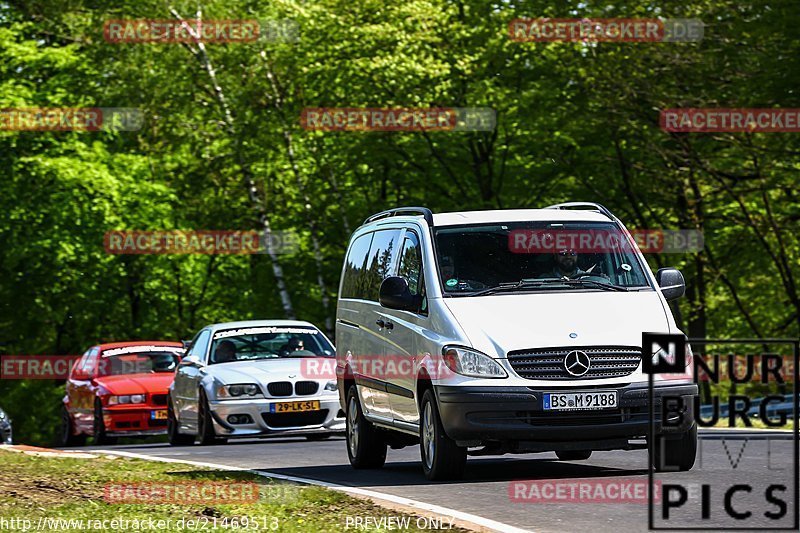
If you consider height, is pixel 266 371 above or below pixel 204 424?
above

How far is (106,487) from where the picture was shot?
12.8 meters

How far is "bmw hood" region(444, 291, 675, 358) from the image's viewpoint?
12258 millimetres

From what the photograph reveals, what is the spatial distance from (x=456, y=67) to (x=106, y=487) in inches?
1067

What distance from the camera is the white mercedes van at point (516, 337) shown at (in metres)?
12.2

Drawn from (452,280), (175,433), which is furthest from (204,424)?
(452,280)

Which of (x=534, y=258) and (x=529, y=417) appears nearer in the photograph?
(x=529, y=417)

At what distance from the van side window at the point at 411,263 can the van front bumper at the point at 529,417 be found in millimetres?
1377

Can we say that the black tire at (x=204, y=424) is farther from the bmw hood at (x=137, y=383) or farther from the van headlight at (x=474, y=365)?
the van headlight at (x=474, y=365)

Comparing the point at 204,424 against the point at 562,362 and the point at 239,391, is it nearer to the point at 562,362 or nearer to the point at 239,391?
the point at 239,391

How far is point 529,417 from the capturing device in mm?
12219

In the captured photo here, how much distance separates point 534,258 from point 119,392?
1342 centimetres

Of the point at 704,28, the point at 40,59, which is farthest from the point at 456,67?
the point at 40,59

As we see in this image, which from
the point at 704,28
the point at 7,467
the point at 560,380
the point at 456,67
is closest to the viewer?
the point at 560,380

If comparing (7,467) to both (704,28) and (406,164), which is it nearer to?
(704,28)
